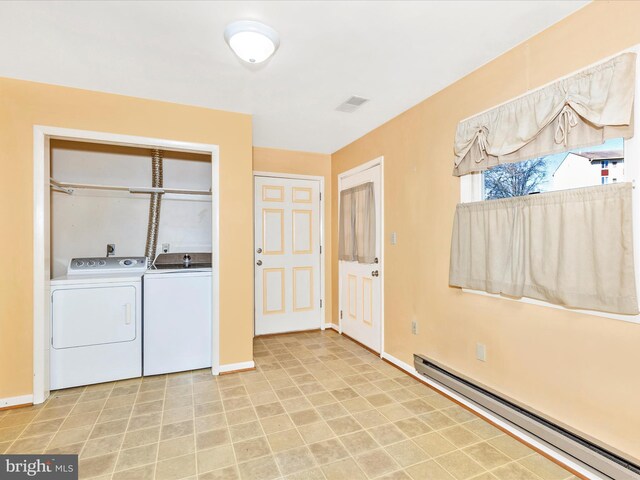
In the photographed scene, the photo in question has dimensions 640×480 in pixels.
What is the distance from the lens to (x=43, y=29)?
1.93m

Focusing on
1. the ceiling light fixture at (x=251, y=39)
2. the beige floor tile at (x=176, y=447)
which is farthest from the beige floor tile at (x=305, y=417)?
the ceiling light fixture at (x=251, y=39)

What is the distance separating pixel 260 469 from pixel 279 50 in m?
2.54

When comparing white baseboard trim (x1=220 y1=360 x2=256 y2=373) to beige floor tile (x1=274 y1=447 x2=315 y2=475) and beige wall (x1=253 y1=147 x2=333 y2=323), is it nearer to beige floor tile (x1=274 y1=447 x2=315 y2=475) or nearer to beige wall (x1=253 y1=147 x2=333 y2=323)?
beige floor tile (x1=274 y1=447 x2=315 y2=475)

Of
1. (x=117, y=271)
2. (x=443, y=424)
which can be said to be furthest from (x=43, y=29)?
(x=443, y=424)

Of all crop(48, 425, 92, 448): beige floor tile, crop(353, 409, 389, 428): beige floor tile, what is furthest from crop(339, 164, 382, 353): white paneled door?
crop(48, 425, 92, 448): beige floor tile

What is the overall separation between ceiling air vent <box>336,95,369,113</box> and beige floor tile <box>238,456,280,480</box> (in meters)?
2.76

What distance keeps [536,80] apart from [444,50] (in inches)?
23.2

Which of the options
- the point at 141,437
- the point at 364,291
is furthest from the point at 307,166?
the point at 141,437

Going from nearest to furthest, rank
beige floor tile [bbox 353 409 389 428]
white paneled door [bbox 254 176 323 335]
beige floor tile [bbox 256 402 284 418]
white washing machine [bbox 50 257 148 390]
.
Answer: beige floor tile [bbox 353 409 389 428] → beige floor tile [bbox 256 402 284 418] → white washing machine [bbox 50 257 148 390] → white paneled door [bbox 254 176 323 335]

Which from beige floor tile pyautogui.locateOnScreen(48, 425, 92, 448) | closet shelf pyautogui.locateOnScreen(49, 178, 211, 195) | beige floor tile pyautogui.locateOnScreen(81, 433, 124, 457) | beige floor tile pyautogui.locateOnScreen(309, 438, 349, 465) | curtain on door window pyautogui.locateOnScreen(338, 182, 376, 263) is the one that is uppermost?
closet shelf pyautogui.locateOnScreen(49, 178, 211, 195)

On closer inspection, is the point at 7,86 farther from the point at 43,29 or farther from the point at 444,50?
the point at 444,50

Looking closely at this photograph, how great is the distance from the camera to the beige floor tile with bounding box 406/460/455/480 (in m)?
1.72

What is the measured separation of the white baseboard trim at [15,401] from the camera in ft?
7.98

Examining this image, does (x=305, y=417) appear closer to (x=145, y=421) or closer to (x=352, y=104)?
(x=145, y=421)
